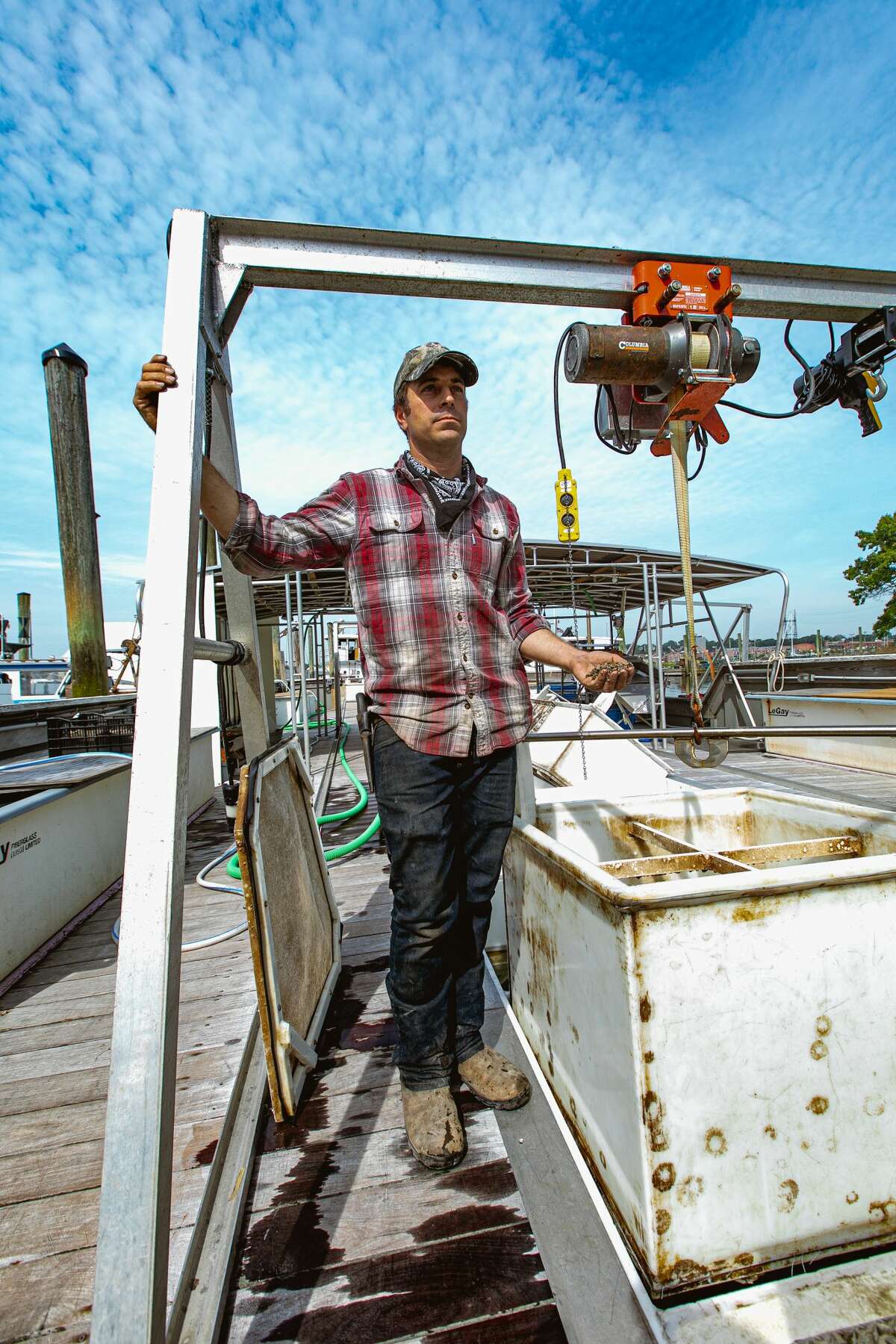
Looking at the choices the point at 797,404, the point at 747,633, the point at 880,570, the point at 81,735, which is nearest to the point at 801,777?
the point at 747,633

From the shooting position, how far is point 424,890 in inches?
54.6

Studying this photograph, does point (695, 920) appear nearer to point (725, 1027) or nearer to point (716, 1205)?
point (725, 1027)

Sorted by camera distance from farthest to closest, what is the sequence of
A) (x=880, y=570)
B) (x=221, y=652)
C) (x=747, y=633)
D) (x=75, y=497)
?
(x=880, y=570) → (x=747, y=633) → (x=75, y=497) → (x=221, y=652)

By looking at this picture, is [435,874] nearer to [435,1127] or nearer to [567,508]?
[435,1127]

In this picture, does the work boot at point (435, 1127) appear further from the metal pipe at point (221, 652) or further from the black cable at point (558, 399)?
the black cable at point (558, 399)

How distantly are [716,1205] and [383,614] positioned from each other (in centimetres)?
117

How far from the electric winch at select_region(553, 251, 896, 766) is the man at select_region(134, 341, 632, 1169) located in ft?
1.01

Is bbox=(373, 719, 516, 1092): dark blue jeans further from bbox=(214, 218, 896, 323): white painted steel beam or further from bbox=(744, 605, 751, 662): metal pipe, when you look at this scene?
bbox=(744, 605, 751, 662): metal pipe

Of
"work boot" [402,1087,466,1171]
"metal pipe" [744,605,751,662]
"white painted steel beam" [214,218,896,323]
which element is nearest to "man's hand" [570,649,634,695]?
"white painted steel beam" [214,218,896,323]

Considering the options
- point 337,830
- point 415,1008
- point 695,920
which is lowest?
point 337,830

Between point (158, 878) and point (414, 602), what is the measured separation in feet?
2.55

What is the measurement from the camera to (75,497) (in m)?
5.57

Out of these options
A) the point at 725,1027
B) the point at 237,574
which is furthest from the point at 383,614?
the point at 725,1027

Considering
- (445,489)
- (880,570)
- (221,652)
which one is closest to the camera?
(221,652)
